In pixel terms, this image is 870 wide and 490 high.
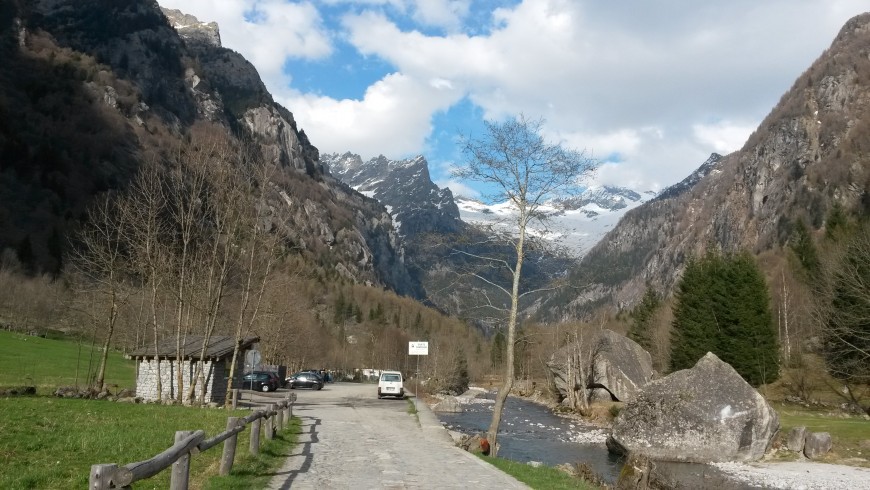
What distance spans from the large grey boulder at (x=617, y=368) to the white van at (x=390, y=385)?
22.7m

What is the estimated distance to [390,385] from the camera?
45344 mm

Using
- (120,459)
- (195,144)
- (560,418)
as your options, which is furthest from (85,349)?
(120,459)

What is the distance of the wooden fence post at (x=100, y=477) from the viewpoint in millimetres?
5332

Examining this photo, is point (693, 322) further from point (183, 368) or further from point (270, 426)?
point (270, 426)

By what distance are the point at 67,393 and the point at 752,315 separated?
49460mm

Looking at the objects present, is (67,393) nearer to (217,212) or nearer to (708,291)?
(217,212)

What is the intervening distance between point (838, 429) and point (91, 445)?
3323cm

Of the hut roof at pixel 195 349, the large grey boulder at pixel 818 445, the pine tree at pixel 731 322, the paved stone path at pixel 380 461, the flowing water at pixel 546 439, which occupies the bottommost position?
the flowing water at pixel 546 439

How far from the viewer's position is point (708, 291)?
56375 millimetres

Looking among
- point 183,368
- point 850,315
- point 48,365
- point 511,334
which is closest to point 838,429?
point 850,315

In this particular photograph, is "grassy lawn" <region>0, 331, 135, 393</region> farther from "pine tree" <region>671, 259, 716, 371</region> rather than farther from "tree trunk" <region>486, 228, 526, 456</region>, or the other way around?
"pine tree" <region>671, 259, 716, 371</region>

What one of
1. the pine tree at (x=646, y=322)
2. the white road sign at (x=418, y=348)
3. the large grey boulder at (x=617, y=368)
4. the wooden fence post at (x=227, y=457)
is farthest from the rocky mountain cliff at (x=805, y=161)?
the wooden fence post at (x=227, y=457)

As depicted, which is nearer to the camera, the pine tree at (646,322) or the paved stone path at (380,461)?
the paved stone path at (380,461)

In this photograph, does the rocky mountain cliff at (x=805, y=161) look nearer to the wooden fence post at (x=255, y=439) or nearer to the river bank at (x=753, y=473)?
the river bank at (x=753, y=473)
